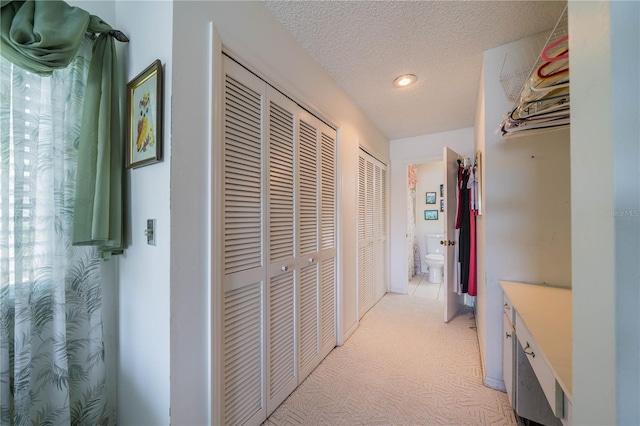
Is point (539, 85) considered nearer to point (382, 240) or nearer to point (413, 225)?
point (382, 240)

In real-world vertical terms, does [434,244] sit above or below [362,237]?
below

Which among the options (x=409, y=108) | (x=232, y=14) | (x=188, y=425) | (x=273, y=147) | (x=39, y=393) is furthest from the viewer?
(x=409, y=108)

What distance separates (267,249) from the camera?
1.47m

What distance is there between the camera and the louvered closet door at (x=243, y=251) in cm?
125

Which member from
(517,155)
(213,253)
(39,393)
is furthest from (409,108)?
(39,393)

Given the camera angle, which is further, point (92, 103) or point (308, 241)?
point (308, 241)

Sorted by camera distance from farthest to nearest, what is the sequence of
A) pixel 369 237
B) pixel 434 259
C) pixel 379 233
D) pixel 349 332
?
pixel 434 259 < pixel 379 233 < pixel 369 237 < pixel 349 332

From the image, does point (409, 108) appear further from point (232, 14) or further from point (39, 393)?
point (39, 393)

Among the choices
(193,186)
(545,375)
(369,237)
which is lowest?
(545,375)

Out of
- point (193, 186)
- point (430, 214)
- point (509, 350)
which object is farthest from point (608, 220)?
point (430, 214)

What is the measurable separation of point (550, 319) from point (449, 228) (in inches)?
70.3

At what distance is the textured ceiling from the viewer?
4.72ft

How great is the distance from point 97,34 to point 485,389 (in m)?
3.13

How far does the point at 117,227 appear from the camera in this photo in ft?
4.01
